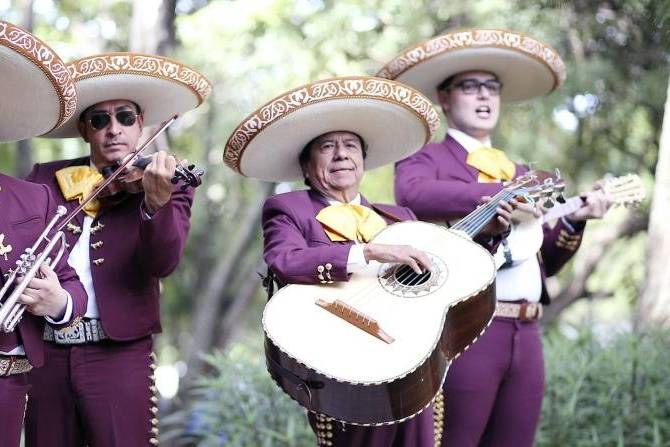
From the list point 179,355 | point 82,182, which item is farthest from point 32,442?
point 179,355

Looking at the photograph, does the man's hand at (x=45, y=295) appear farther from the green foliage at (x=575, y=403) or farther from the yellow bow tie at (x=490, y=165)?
the green foliage at (x=575, y=403)

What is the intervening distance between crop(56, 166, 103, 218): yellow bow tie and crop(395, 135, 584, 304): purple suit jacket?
137 cm

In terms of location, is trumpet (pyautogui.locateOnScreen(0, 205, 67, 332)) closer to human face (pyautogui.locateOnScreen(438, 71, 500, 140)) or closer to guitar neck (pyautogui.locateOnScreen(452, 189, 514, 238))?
guitar neck (pyautogui.locateOnScreen(452, 189, 514, 238))

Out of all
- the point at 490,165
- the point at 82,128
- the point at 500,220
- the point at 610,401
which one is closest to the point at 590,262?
the point at 610,401

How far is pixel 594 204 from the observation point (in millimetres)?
4305

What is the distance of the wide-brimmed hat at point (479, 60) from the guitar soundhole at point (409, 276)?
1.20m

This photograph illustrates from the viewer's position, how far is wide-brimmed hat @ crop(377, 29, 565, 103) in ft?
14.6

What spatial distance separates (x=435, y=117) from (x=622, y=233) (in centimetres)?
636

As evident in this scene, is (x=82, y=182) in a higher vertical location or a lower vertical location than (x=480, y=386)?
higher

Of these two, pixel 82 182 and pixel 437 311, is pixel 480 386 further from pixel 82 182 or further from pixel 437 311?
pixel 82 182

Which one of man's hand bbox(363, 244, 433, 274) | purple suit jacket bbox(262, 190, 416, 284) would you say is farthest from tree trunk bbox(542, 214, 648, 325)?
man's hand bbox(363, 244, 433, 274)

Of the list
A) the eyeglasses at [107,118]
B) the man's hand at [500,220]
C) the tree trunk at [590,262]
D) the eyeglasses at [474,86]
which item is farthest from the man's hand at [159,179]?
the tree trunk at [590,262]

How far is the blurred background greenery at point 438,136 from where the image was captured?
5.94 metres

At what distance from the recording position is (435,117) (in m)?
4.08
